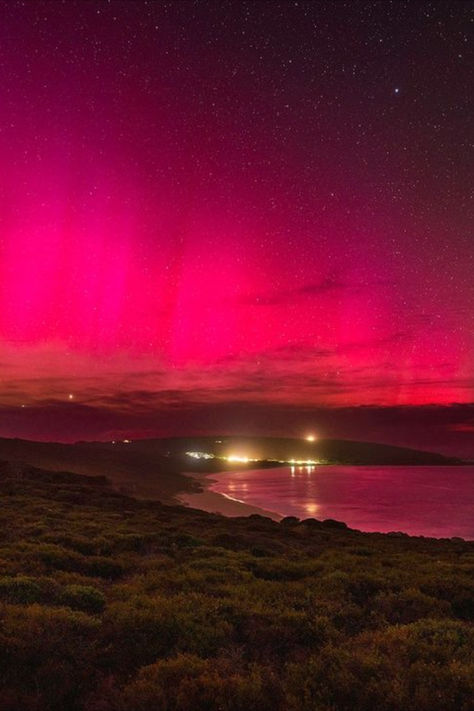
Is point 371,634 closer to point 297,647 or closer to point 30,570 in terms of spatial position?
point 297,647

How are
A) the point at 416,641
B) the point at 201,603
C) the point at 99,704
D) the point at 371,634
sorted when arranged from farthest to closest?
1. the point at 201,603
2. the point at 371,634
3. the point at 416,641
4. the point at 99,704

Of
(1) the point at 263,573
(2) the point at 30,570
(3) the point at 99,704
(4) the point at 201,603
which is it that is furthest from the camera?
(1) the point at 263,573

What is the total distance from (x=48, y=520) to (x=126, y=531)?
4.17 meters

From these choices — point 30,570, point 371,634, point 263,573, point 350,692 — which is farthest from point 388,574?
point 30,570

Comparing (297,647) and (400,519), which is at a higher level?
(297,647)

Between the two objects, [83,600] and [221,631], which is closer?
[221,631]

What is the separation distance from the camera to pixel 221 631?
937cm

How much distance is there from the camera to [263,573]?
15492mm

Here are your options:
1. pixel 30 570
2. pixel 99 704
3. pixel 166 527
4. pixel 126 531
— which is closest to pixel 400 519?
pixel 166 527

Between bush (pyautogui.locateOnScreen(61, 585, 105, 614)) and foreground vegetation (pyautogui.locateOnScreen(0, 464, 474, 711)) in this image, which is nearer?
foreground vegetation (pyautogui.locateOnScreen(0, 464, 474, 711))

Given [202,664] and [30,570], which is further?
[30,570]

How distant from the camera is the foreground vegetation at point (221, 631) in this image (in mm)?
7094

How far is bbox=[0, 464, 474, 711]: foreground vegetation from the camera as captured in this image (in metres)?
7.09

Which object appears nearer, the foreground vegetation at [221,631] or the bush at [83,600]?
the foreground vegetation at [221,631]
